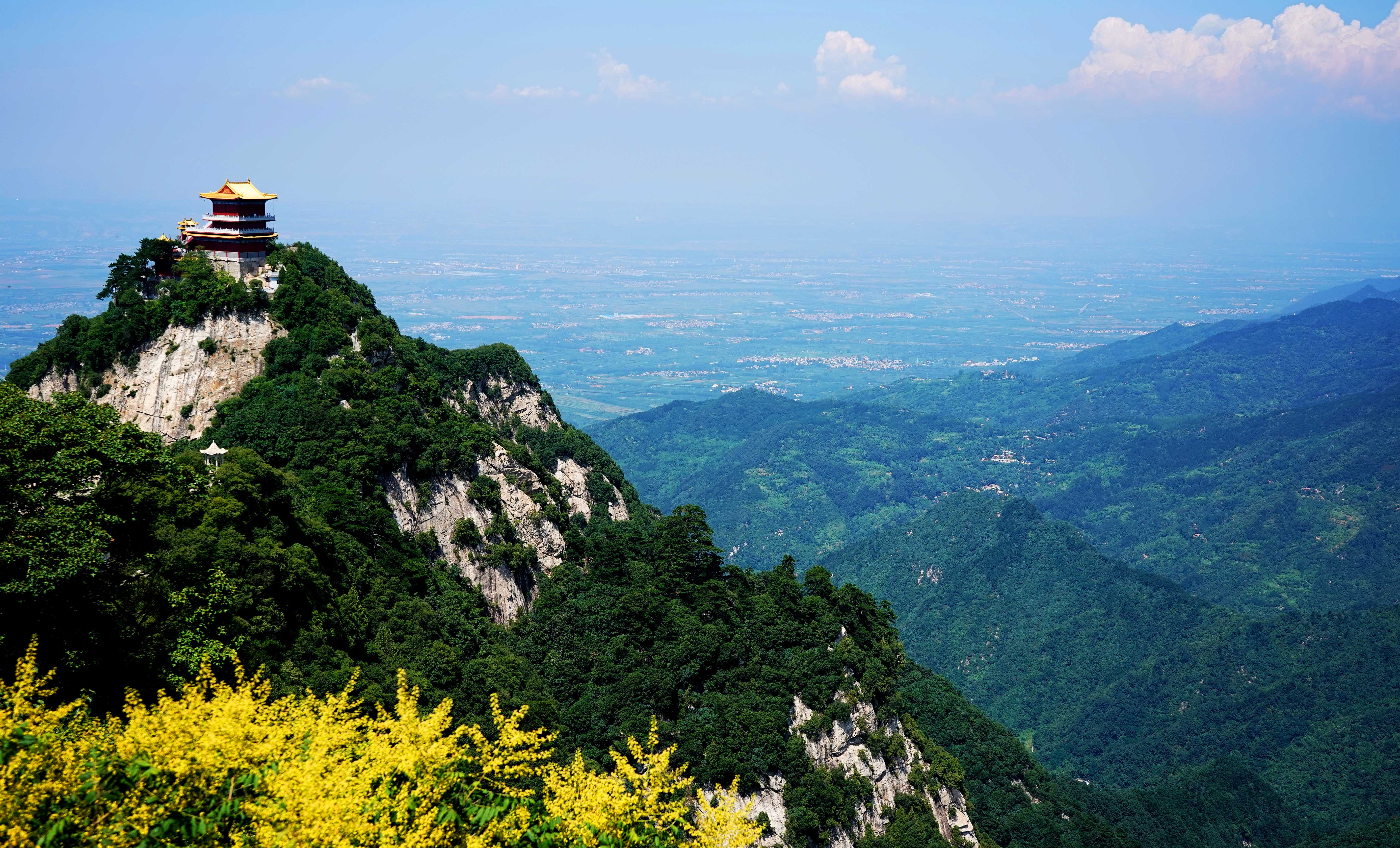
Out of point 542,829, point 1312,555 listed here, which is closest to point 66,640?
point 542,829

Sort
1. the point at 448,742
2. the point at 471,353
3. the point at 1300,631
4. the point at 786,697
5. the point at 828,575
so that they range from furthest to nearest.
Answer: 1. the point at 1300,631
2. the point at 471,353
3. the point at 828,575
4. the point at 786,697
5. the point at 448,742

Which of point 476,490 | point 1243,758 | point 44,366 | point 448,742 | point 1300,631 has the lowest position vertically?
point 1243,758

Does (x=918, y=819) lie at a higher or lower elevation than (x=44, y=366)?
lower

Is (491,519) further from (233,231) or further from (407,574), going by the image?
(233,231)

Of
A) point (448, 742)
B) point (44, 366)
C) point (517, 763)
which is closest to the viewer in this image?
point (448, 742)

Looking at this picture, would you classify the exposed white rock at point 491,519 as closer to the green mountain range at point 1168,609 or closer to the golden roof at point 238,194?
the golden roof at point 238,194

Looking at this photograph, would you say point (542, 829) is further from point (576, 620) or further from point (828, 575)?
point (828, 575)

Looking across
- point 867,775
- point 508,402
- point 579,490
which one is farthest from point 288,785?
point 508,402

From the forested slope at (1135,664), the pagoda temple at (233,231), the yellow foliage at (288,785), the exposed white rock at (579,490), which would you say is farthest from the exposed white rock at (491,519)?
the forested slope at (1135,664)
